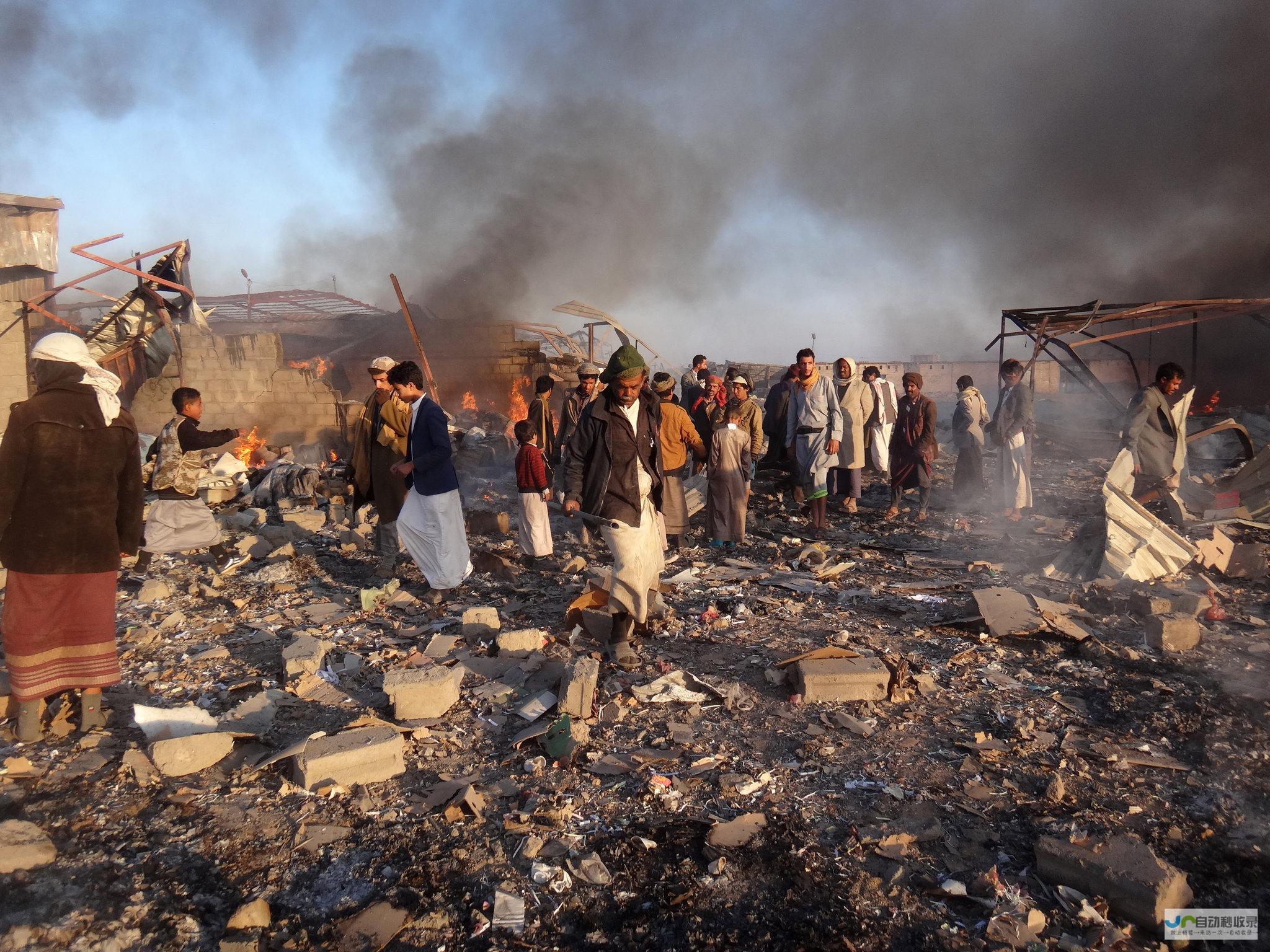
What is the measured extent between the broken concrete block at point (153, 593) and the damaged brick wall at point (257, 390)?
7008mm

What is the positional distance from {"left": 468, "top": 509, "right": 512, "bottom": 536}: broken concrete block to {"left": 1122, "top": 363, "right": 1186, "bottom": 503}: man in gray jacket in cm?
577

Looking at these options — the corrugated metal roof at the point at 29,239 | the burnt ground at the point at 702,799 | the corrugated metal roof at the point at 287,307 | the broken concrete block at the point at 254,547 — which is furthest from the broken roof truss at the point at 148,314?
the corrugated metal roof at the point at 287,307

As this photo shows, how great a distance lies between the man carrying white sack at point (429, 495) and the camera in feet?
17.6

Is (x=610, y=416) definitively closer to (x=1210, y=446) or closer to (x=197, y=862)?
(x=197, y=862)

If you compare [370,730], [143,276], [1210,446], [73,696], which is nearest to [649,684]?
[370,730]

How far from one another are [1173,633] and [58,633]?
5675 mm

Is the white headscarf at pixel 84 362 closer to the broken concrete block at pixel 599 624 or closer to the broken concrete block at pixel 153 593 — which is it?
the broken concrete block at pixel 153 593

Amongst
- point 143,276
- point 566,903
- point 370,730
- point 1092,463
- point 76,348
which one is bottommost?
point 566,903

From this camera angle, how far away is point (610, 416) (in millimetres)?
4383

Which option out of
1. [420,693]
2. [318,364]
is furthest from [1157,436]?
[318,364]

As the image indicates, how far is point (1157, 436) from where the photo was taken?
6297mm

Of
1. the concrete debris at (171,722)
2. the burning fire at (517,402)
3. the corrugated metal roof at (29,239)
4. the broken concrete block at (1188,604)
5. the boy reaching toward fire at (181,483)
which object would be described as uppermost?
the corrugated metal roof at (29,239)

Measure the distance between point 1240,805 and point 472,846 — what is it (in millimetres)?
2779

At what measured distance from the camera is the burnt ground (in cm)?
231
